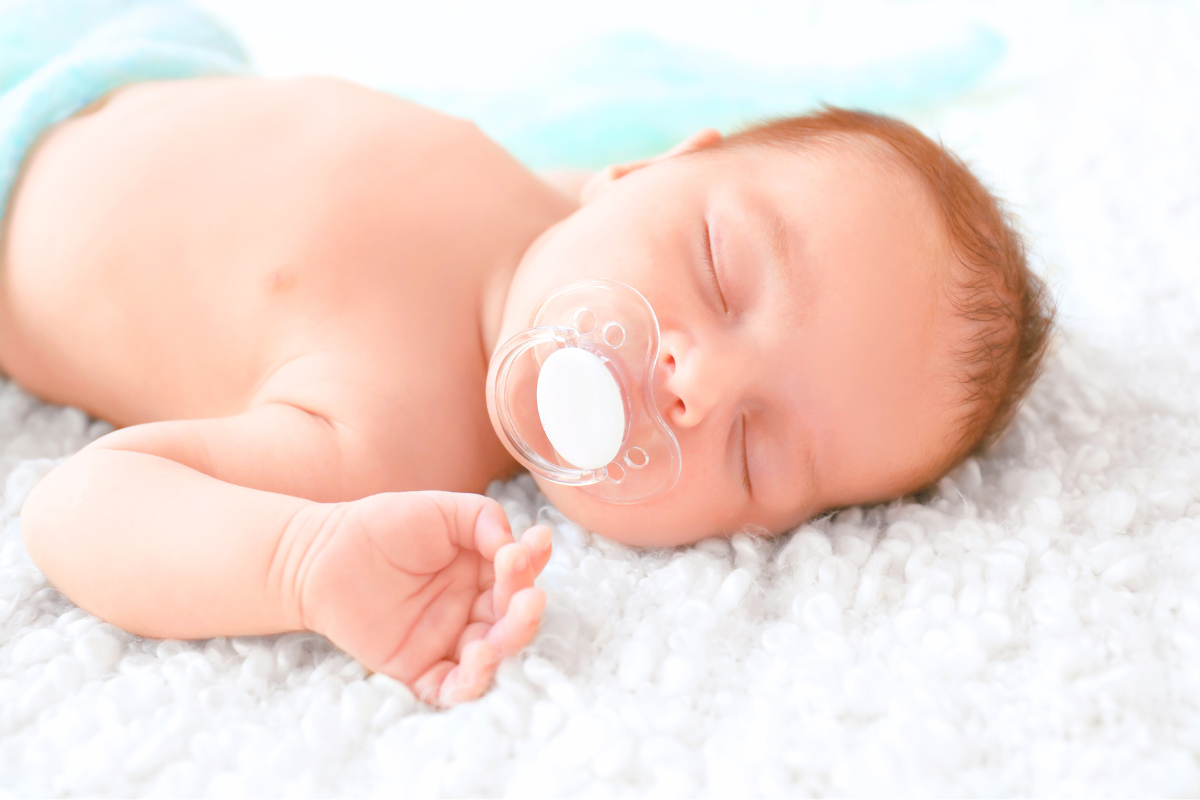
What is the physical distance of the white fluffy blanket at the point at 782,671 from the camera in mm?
823

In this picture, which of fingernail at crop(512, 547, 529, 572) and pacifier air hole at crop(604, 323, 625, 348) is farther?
pacifier air hole at crop(604, 323, 625, 348)

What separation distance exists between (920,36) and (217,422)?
6.48ft

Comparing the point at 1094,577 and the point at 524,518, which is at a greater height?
the point at 1094,577

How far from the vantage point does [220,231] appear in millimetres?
1331

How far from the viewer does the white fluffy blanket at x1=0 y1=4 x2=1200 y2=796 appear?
Result: 82 cm

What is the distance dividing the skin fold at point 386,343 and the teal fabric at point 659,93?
2.00 feet

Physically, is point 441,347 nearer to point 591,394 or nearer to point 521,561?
point 591,394

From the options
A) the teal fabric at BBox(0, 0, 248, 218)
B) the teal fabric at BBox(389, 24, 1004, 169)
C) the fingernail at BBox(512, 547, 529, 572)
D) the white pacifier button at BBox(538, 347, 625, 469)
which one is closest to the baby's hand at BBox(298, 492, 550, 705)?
the fingernail at BBox(512, 547, 529, 572)

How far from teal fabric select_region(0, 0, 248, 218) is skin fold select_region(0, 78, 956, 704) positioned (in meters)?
0.04

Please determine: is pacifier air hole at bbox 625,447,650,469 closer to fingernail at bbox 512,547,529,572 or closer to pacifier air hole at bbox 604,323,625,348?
pacifier air hole at bbox 604,323,625,348

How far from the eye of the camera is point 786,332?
1.09 m

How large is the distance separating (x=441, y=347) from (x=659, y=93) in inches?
45.9

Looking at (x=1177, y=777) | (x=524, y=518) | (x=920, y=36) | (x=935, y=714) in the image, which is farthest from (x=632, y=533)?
(x=920, y=36)

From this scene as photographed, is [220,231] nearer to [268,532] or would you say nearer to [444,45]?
A: [268,532]
